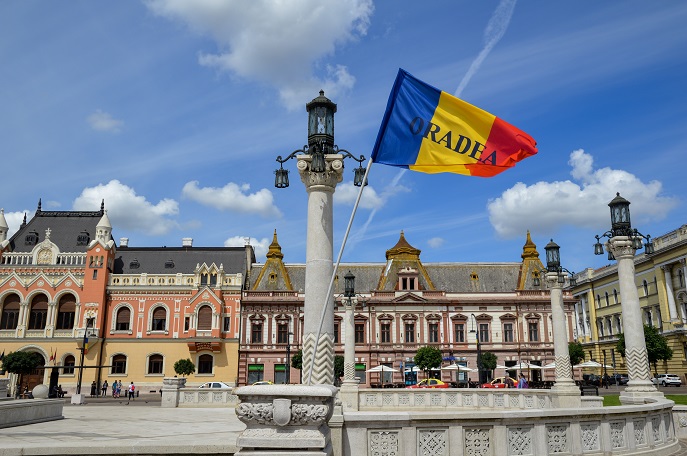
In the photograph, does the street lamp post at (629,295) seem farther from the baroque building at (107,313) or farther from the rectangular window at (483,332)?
the baroque building at (107,313)

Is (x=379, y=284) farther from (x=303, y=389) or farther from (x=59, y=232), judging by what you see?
(x=303, y=389)

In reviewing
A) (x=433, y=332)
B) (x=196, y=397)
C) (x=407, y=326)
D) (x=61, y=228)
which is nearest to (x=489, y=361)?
(x=433, y=332)

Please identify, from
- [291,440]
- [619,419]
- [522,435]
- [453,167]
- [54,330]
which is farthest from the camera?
[54,330]

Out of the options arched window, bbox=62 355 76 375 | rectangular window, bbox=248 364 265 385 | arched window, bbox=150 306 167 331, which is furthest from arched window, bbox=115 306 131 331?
rectangular window, bbox=248 364 265 385

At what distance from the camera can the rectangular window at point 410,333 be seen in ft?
183

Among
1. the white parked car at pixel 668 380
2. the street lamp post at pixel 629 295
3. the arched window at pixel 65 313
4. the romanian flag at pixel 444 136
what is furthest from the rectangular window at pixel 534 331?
the romanian flag at pixel 444 136

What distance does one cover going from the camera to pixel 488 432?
9.67 m

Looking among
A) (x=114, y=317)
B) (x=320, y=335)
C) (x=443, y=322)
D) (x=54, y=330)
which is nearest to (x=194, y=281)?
(x=114, y=317)

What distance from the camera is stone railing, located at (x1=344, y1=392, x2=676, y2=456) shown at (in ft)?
30.8

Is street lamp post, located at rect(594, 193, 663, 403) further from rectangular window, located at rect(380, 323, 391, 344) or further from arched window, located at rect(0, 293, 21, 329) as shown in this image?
arched window, located at rect(0, 293, 21, 329)

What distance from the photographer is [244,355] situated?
177 feet

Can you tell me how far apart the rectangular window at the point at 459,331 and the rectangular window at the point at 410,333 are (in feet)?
14.0

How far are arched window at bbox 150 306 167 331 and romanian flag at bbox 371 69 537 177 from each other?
46.3 meters

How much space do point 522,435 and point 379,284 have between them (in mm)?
49404
